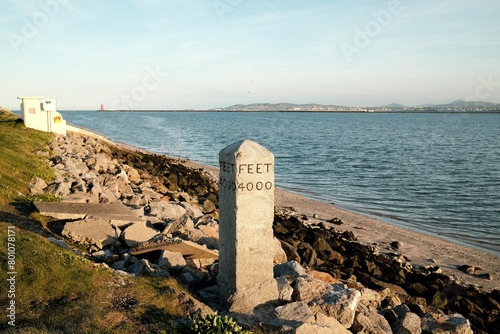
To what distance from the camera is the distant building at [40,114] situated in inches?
1266

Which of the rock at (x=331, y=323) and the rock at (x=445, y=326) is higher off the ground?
the rock at (x=331, y=323)

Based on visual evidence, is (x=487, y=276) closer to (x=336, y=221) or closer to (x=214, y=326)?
(x=336, y=221)

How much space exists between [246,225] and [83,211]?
234 inches

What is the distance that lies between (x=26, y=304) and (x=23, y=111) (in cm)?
2988

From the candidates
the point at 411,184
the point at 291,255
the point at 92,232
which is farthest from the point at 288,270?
the point at 411,184

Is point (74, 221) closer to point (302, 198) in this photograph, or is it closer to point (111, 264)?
point (111, 264)

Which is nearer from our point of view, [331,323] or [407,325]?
[331,323]

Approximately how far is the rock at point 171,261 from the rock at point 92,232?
2.07 m

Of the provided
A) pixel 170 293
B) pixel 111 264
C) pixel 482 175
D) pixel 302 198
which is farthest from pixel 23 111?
pixel 482 175

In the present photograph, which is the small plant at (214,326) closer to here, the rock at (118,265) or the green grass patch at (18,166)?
the rock at (118,265)

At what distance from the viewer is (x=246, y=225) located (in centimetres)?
735

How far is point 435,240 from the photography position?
18703 millimetres

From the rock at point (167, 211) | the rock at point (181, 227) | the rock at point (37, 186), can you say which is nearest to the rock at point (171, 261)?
the rock at point (181, 227)

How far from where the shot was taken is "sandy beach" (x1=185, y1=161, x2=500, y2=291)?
15217mm
